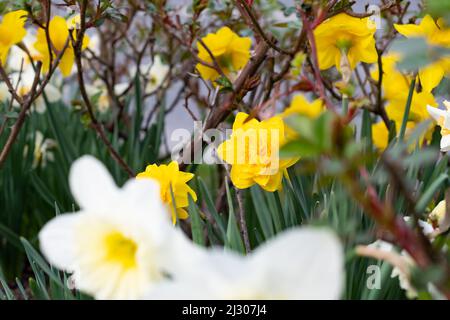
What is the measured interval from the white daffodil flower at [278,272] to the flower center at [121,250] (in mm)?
99

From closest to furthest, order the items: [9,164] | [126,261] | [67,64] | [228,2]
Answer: [126,261] < [67,64] < [228,2] < [9,164]

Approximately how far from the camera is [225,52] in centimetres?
150

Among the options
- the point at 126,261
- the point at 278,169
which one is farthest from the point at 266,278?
the point at 278,169

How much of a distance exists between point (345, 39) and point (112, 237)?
59 cm

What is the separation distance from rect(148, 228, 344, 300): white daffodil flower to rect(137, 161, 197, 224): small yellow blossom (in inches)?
16.7

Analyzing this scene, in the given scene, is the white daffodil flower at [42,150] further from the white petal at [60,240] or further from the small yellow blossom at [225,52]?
the white petal at [60,240]

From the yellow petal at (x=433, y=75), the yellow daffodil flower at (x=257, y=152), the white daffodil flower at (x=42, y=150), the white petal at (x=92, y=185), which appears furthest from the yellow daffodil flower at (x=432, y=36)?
the white daffodil flower at (x=42, y=150)

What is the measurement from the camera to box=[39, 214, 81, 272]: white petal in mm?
583

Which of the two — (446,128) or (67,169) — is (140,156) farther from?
(446,128)

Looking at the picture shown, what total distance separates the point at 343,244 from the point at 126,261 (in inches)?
13.5

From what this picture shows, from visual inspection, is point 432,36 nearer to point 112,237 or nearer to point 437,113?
point 437,113

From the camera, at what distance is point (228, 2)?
163 centimetres

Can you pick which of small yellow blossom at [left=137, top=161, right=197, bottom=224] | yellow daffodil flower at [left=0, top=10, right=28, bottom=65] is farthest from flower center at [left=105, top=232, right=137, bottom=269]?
yellow daffodil flower at [left=0, top=10, right=28, bottom=65]

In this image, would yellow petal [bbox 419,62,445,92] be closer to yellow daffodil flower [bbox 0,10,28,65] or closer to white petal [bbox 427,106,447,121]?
white petal [bbox 427,106,447,121]
